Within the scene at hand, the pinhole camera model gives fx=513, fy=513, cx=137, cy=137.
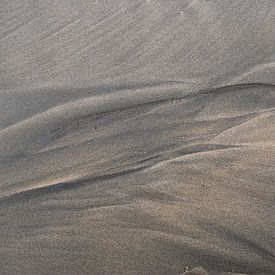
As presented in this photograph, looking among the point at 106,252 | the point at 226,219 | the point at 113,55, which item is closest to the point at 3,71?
the point at 113,55

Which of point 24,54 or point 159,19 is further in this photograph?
point 159,19

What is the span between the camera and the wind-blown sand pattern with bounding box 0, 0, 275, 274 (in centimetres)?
230

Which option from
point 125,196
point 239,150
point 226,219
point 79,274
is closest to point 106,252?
point 79,274

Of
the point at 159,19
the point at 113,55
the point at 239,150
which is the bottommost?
the point at 239,150

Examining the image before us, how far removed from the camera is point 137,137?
9.02ft

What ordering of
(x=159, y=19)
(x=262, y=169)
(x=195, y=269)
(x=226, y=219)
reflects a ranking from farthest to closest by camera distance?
(x=159, y=19), (x=262, y=169), (x=226, y=219), (x=195, y=269)

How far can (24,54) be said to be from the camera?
3182 mm

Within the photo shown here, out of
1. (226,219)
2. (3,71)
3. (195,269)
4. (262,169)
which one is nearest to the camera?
(195,269)

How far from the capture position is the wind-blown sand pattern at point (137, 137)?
230 centimetres

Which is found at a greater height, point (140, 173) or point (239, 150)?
point (239, 150)

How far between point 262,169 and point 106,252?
2.91 feet

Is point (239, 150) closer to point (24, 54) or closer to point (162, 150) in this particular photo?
point (162, 150)

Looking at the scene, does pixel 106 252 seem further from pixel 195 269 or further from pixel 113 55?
pixel 113 55

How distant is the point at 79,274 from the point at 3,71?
1415mm
